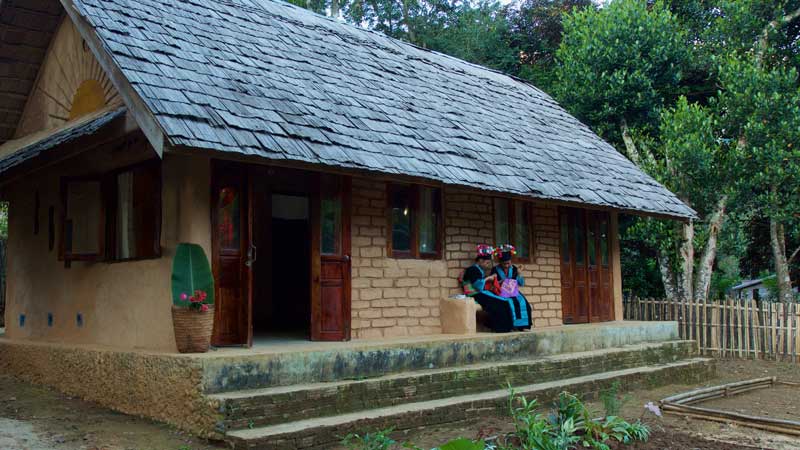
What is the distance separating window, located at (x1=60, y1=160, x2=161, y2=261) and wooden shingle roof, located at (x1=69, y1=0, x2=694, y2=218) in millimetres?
1241

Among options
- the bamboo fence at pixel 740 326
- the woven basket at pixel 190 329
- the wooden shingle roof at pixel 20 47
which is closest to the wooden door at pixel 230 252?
the woven basket at pixel 190 329

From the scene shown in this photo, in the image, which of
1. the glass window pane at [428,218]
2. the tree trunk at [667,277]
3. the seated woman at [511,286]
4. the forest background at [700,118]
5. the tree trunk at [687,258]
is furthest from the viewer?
the tree trunk at [667,277]

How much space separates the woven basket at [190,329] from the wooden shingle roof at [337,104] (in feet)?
4.96

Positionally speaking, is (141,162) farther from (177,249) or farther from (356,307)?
(356,307)

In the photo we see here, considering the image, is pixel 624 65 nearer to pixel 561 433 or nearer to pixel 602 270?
pixel 602 270

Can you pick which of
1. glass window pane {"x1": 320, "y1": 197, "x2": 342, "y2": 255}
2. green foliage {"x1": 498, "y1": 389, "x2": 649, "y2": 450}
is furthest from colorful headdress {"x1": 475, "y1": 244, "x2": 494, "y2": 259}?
green foliage {"x1": 498, "y1": 389, "x2": 649, "y2": 450}

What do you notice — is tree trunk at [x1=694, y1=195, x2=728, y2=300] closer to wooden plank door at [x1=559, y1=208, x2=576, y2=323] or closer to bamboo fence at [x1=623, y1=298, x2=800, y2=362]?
bamboo fence at [x1=623, y1=298, x2=800, y2=362]

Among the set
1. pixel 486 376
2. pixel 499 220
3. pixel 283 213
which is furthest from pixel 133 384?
pixel 499 220

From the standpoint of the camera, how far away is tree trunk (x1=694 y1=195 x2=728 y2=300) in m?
16.5

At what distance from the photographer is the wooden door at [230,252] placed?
7391 millimetres

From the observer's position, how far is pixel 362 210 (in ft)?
29.3

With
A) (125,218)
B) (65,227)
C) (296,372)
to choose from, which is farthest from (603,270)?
(65,227)

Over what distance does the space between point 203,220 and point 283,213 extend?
4.16m

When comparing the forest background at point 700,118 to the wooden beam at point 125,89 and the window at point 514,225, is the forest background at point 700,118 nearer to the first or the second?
the window at point 514,225
